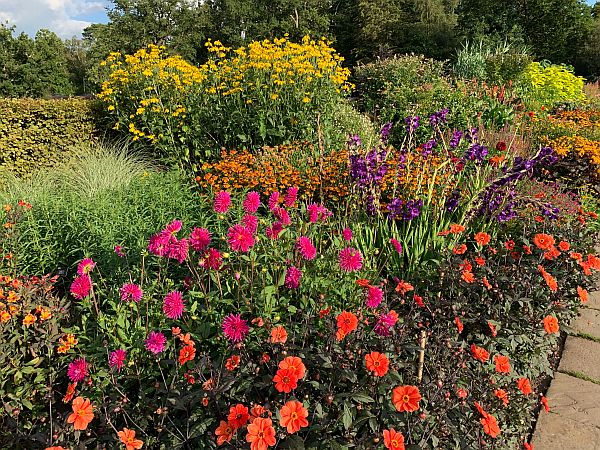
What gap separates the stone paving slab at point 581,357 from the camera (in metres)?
2.45

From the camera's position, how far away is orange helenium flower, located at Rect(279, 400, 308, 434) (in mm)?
1173

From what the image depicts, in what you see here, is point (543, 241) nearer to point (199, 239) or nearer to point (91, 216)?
point (199, 239)

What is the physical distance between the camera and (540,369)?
7.23 feet

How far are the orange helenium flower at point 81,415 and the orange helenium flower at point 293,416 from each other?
0.53 m

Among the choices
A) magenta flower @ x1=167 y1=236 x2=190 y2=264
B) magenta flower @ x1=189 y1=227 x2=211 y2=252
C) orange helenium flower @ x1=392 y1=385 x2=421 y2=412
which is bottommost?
orange helenium flower @ x1=392 y1=385 x2=421 y2=412

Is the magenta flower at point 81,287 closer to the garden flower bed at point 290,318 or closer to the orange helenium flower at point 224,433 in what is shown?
the garden flower bed at point 290,318

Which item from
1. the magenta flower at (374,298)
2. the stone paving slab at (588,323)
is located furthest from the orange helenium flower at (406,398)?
the stone paving slab at (588,323)

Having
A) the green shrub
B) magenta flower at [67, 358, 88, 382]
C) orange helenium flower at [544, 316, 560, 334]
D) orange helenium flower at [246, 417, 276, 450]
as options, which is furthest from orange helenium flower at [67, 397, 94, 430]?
orange helenium flower at [544, 316, 560, 334]

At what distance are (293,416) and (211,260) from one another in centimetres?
70

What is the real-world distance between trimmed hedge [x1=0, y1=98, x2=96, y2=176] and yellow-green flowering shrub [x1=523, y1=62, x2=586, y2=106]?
7520mm

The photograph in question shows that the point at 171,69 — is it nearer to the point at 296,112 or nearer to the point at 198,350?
the point at 296,112

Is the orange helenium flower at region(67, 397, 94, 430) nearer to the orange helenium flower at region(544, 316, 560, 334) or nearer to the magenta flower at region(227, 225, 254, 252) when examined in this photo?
the magenta flower at region(227, 225, 254, 252)

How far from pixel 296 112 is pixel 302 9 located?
3081cm

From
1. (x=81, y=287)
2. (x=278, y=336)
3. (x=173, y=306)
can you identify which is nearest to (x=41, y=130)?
(x=81, y=287)
